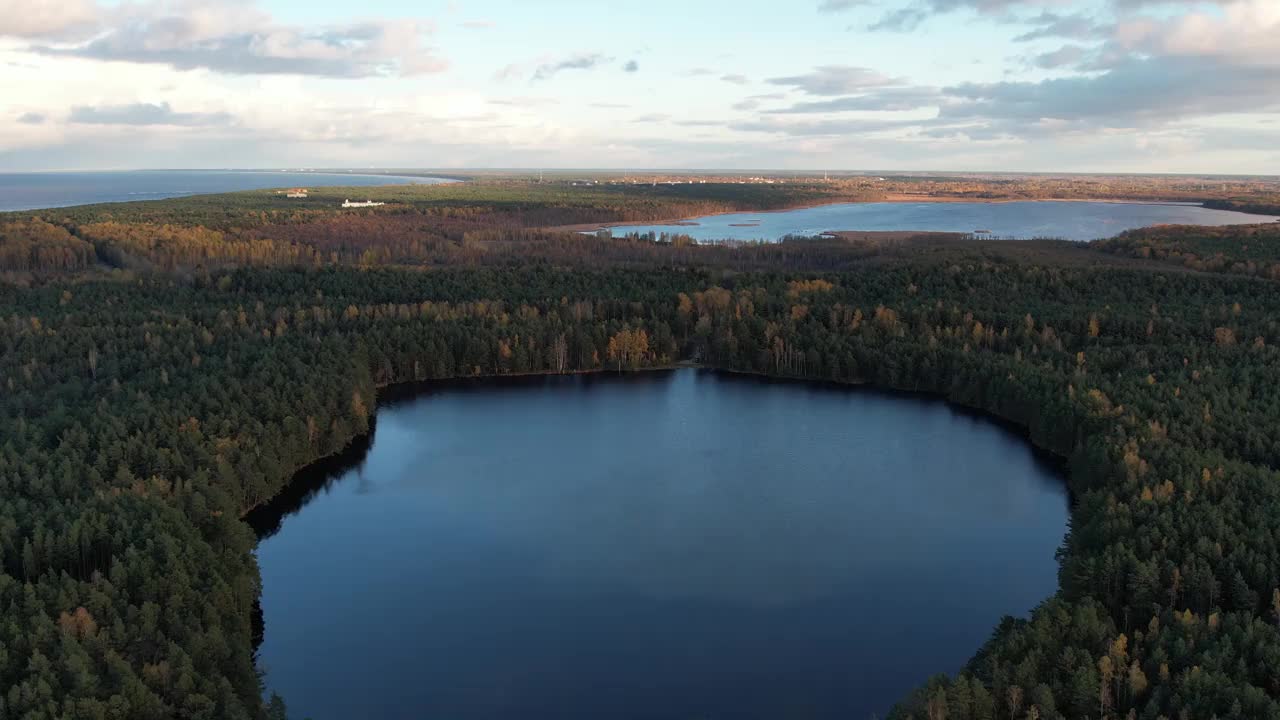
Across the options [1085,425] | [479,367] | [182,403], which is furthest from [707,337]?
[182,403]

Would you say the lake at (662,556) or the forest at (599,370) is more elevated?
the forest at (599,370)

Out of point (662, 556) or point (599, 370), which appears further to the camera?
point (599, 370)

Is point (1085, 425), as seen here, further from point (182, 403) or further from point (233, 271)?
point (233, 271)

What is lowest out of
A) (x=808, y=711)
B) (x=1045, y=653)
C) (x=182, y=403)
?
(x=808, y=711)

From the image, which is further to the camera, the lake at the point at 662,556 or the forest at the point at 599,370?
the lake at the point at 662,556
